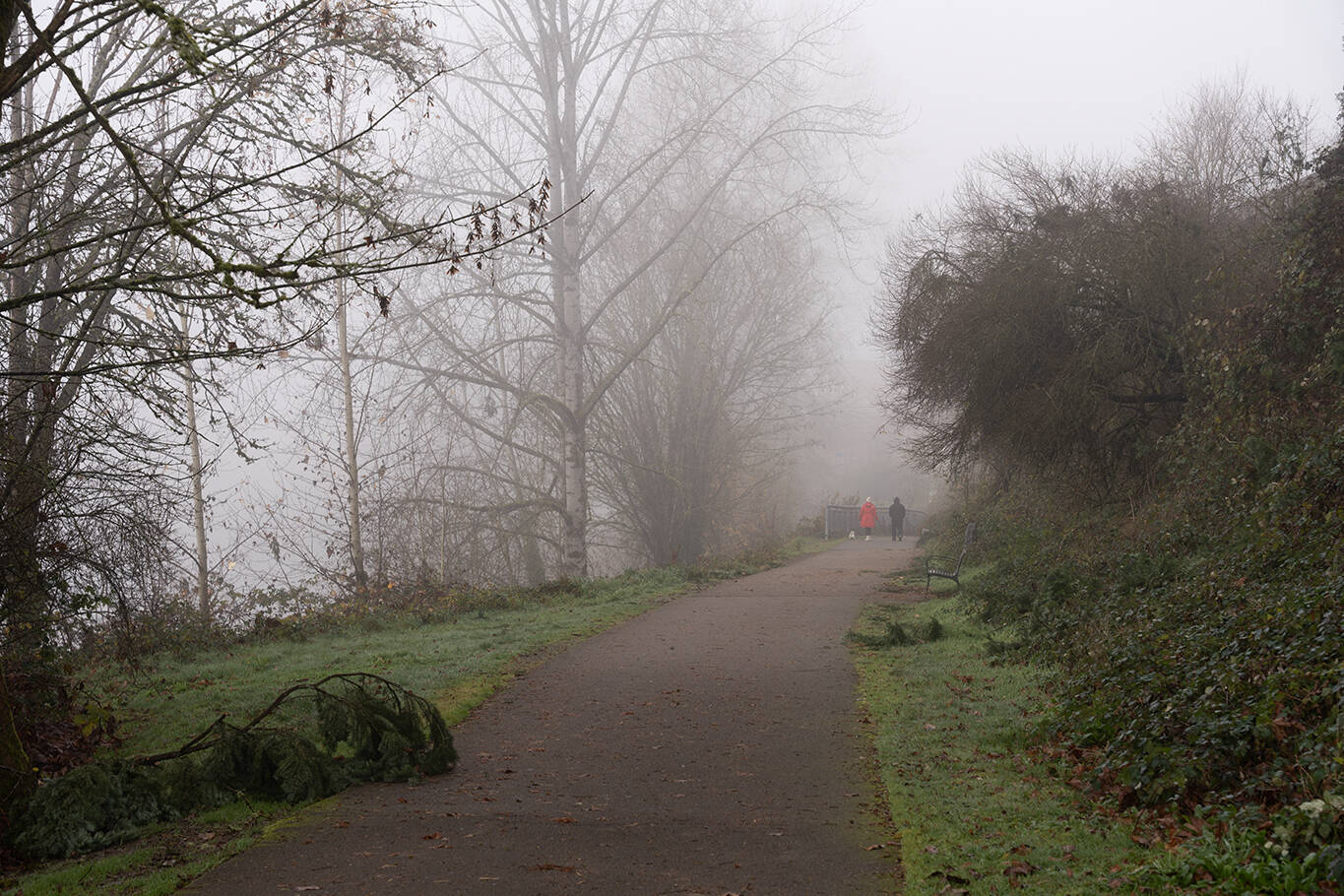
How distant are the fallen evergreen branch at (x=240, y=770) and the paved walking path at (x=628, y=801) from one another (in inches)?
12.0

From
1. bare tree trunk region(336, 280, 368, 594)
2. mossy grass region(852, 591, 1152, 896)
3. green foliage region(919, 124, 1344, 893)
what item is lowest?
mossy grass region(852, 591, 1152, 896)

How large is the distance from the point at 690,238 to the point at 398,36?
19.8m

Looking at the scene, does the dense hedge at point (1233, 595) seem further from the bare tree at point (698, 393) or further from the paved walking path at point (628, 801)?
the bare tree at point (698, 393)

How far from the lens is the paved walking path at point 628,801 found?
5605 mm

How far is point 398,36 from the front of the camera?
927 cm

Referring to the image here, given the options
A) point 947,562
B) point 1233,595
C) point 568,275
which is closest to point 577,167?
point 568,275

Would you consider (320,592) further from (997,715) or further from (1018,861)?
(1018,861)

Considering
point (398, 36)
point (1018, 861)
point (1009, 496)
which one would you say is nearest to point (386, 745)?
point (1018, 861)

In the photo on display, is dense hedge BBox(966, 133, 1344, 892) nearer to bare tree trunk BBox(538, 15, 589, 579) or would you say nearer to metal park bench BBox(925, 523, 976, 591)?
metal park bench BBox(925, 523, 976, 591)

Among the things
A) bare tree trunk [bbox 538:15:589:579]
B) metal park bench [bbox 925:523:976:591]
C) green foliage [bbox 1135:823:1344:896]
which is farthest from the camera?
bare tree trunk [bbox 538:15:589:579]

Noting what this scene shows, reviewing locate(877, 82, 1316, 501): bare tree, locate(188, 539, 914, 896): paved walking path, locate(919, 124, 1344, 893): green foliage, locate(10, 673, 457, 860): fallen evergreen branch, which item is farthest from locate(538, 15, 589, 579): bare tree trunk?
locate(10, 673, 457, 860): fallen evergreen branch

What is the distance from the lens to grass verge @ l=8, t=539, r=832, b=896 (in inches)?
238

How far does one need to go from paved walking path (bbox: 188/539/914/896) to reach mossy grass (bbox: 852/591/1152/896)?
0.27m

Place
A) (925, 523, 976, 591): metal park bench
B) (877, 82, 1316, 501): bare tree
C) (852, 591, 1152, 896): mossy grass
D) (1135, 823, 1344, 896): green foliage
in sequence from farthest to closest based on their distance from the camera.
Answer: (925, 523, 976, 591): metal park bench, (877, 82, 1316, 501): bare tree, (852, 591, 1152, 896): mossy grass, (1135, 823, 1344, 896): green foliage
